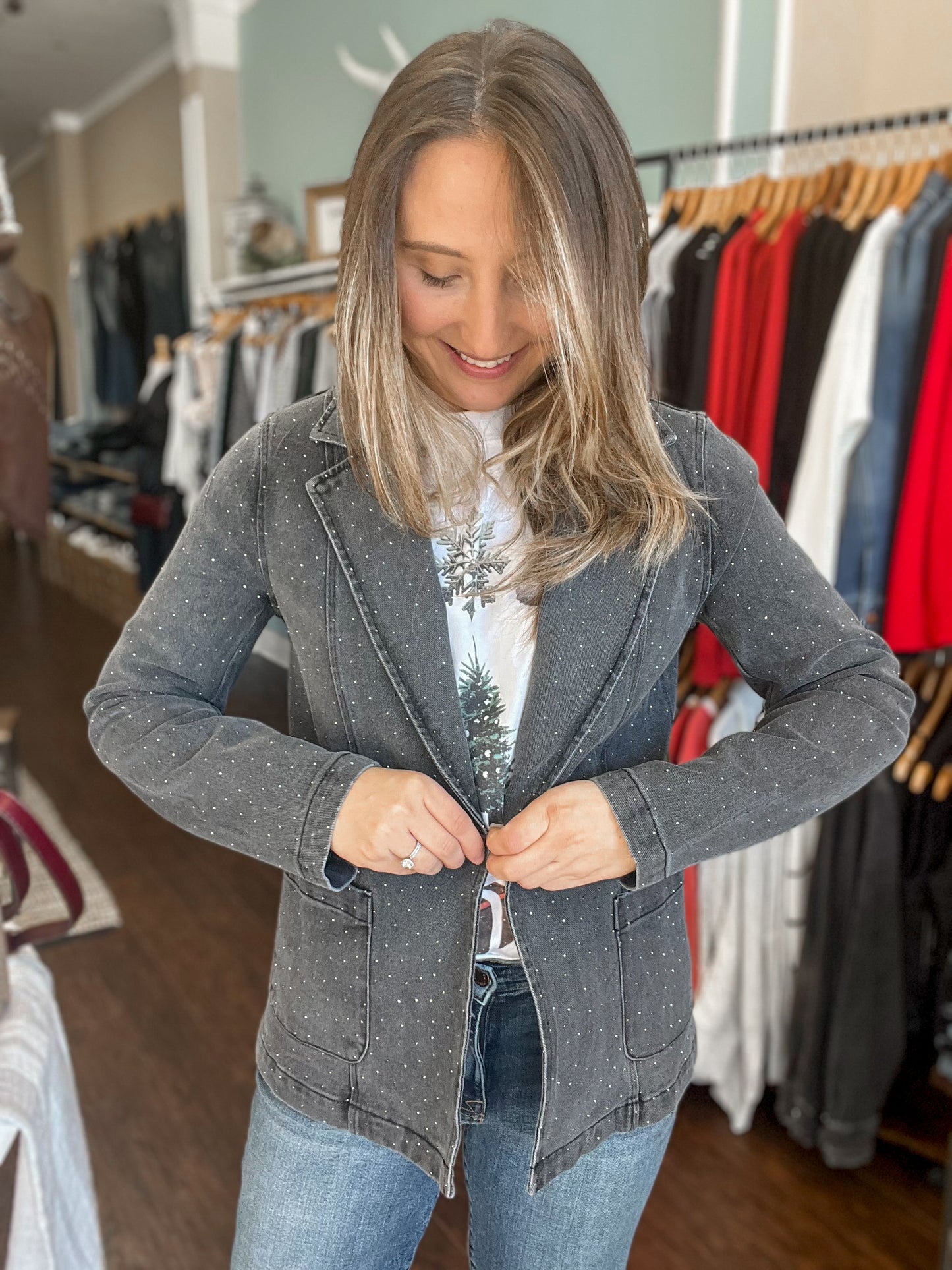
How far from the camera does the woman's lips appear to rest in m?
0.67

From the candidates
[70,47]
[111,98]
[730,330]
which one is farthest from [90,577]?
[730,330]

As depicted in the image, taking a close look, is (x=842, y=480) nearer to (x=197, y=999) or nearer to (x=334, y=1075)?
(x=334, y=1075)

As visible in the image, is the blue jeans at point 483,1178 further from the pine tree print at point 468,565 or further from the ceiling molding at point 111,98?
the ceiling molding at point 111,98

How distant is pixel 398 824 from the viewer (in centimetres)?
62

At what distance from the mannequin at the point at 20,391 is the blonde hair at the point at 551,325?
70 centimetres

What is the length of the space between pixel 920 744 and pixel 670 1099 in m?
1.01

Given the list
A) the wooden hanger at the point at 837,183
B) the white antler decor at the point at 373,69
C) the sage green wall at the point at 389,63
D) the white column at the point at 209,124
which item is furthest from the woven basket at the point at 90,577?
the wooden hanger at the point at 837,183

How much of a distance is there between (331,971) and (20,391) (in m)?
0.86

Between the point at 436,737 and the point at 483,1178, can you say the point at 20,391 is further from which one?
the point at 483,1178

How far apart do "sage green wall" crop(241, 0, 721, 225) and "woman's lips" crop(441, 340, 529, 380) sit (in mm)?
1337

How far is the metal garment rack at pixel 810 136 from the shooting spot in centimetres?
146

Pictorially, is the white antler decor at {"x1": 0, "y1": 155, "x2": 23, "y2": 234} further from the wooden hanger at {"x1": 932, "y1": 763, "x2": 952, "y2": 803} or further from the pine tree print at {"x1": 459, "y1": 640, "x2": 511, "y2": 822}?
the wooden hanger at {"x1": 932, "y1": 763, "x2": 952, "y2": 803}

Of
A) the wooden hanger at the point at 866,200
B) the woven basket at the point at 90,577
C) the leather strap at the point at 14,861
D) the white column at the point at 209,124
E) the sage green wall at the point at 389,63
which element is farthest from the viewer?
the woven basket at the point at 90,577

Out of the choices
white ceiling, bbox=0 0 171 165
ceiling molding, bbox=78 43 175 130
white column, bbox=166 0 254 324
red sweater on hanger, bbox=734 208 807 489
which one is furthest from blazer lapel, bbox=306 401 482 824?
ceiling molding, bbox=78 43 175 130
